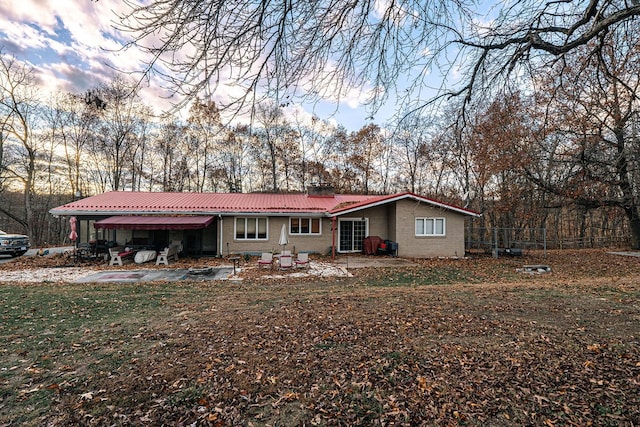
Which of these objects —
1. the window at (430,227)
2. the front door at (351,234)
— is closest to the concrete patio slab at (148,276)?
the front door at (351,234)

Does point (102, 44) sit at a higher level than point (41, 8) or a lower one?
lower

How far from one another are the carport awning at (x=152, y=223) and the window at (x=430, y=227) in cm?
1212

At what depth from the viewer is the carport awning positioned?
49.8ft

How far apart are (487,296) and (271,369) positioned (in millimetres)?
6103

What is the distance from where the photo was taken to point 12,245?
57.0ft

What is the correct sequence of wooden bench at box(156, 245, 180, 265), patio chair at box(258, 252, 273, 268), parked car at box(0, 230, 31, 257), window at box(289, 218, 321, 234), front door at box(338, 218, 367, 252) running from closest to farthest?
patio chair at box(258, 252, 273, 268)
wooden bench at box(156, 245, 180, 265)
parked car at box(0, 230, 31, 257)
window at box(289, 218, 321, 234)
front door at box(338, 218, 367, 252)

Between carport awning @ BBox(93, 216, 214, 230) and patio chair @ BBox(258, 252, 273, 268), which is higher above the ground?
carport awning @ BBox(93, 216, 214, 230)

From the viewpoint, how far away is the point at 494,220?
1015 inches

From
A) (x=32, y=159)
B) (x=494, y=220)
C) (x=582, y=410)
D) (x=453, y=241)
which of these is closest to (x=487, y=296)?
(x=582, y=410)

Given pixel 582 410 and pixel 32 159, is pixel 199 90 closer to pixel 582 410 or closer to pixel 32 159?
pixel 582 410

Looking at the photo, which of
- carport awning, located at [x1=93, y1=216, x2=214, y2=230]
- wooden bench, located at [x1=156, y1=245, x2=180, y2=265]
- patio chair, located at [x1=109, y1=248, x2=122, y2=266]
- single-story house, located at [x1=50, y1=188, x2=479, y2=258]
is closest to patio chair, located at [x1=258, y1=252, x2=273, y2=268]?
single-story house, located at [x1=50, y1=188, x2=479, y2=258]

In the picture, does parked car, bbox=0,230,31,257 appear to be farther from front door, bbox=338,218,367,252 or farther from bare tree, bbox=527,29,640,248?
bare tree, bbox=527,29,640,248

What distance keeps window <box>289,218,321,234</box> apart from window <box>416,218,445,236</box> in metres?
6.07

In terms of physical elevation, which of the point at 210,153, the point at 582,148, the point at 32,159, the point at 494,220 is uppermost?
the point at 210,153
